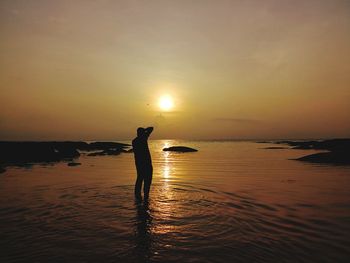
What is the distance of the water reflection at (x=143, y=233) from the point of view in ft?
22.4

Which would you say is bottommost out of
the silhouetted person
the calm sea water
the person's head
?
the calm sea water

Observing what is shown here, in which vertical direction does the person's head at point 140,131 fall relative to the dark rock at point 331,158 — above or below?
above

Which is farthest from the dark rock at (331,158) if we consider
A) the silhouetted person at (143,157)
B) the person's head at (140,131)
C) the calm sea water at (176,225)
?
the person's head at (140,131)

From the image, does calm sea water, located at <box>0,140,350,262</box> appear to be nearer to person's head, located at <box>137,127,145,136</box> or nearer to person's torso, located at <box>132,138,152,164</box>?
person's torso, located at <box>132,138,152,164</box>

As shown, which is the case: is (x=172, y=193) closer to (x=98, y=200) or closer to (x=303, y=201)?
(x=98, y=200)

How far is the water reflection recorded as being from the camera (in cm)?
683

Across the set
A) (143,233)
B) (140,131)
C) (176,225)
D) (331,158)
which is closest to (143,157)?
(140,131)

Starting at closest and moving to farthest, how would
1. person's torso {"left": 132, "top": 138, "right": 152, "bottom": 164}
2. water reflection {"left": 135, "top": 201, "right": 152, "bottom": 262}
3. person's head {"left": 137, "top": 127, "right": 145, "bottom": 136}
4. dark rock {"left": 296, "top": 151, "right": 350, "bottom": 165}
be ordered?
1. water reflection {"left": 135, "top": 201, "right": 152, "bottom": 262}
2. person's head {"left": 137, "top": 127, "right": 145, "bottom": 136}
3. person's torso {"left": 132, "top": 138, "right": 152, "bottom": 164}
4. dark rock {"left": 296, "top": 151, "right": 350, "bottom": 165}

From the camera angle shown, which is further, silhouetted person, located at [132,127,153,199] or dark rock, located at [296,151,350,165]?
dark rock, located at [296,151,350,165]

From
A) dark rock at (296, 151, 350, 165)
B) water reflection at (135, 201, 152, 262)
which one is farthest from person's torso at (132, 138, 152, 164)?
dark rock at (296, 151, 350, 165)

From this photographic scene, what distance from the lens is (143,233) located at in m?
8.47

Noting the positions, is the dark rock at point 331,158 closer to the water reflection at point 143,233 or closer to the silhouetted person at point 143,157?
the silhouetted person at point 143,157

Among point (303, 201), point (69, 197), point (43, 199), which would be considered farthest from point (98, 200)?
point (303, 201)

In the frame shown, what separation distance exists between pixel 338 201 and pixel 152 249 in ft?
32.7
